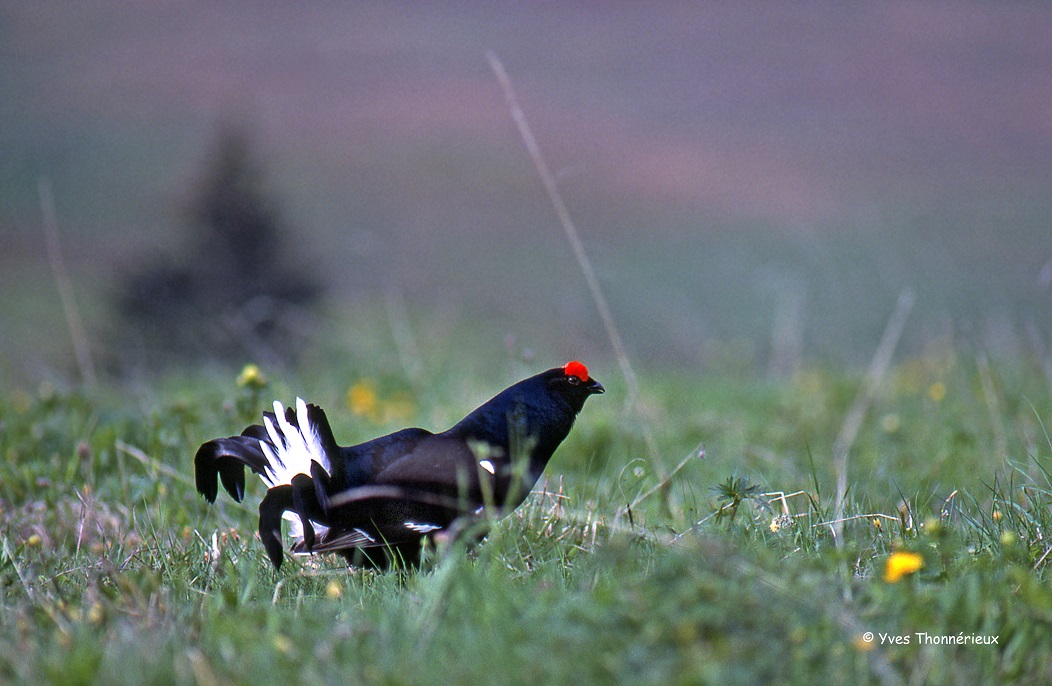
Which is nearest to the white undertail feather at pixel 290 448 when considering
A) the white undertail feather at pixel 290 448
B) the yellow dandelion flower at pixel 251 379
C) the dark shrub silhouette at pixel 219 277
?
the white undertail feather at pixel 290 448

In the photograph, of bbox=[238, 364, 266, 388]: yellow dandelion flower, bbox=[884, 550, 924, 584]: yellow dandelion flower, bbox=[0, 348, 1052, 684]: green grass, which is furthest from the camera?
bbox=[238, 364, 266, 388]: yellow dandelion flower

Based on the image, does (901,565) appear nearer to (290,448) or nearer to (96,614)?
(290,448)

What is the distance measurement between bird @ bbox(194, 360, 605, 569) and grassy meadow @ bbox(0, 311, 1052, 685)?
127 millimetres

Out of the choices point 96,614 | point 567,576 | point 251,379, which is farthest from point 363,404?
point 96,614

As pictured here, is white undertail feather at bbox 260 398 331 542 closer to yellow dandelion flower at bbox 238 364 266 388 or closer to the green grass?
the green grass

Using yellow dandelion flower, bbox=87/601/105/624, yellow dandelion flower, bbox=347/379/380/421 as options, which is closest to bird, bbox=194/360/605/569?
yellow dandelion flower, bbox=87/601/105/624

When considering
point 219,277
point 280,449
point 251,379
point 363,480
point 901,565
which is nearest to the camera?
point 901,565

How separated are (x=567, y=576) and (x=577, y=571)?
109 mm

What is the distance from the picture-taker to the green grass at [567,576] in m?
2.06

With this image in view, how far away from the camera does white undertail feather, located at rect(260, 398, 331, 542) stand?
124 inches

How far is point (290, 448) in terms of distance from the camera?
3152 mm

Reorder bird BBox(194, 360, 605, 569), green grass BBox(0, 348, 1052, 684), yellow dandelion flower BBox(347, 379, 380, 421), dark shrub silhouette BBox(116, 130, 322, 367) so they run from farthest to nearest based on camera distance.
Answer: dark shrub silhouette BBox(116, 130, 322, 367) < yellow dandelion flower BBox(347, 379, 380, 421) < bird BBox(194, 360, 605, 569) < green grass BBox(0, 348, 1052, 684)

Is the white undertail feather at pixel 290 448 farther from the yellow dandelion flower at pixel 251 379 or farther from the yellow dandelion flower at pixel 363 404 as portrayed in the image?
the yellow dandelion flower at pixel 363 404

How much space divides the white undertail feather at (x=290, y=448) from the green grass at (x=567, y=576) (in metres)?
0.29
